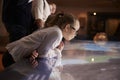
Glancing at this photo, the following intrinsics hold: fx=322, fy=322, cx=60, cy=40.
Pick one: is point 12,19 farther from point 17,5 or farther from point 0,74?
point 0,74

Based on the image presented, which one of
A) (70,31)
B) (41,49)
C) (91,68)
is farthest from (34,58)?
(91,68)

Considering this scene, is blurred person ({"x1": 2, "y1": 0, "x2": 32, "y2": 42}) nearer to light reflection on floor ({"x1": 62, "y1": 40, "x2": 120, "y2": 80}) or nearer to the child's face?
light reflection on floor ({"x1": 62, "y1": 40, "x2": 120, "y2": 80})

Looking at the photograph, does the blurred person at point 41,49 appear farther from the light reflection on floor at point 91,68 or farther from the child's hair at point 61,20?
the light reflection on floor at point 91,68

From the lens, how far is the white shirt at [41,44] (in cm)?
170

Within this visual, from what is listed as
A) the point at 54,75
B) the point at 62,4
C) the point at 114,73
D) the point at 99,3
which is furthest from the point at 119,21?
the point at 54,75

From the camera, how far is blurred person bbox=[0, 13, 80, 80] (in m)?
1.70

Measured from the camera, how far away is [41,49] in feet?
5.64

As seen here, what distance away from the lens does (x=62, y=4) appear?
10.0m

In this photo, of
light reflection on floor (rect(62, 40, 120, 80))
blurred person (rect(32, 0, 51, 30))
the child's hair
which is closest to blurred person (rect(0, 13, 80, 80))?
the child's hair

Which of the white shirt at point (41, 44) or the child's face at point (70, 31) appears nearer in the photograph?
the white shirt at point (41, 44)

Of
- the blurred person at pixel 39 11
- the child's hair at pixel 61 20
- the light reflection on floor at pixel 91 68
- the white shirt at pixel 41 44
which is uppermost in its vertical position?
the child's hair at pixel 61 20

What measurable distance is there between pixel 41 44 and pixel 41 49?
28 mm

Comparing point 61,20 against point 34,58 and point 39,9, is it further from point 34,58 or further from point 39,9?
point 39,9

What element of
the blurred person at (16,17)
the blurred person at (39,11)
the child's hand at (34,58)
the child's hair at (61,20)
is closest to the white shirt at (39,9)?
the blurred person at (39,11)
